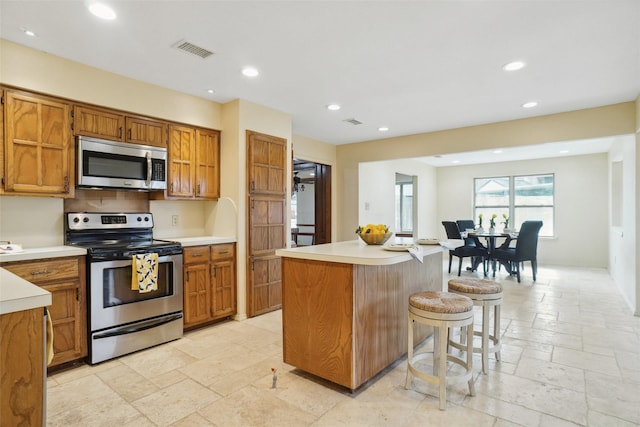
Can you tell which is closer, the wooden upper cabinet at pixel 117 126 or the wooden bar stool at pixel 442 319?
the wooden bar stool at pixel 442 319

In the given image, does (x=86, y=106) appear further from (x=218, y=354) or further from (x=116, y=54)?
(x=218, y=354)

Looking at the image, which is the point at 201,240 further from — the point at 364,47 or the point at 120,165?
the point at 364,47

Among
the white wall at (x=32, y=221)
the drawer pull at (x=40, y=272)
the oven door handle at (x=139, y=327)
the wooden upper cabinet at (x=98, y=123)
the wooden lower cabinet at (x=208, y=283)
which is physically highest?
the wooden upper cabinet at (x=98, y=123)

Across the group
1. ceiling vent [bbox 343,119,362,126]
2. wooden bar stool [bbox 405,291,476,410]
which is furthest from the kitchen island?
ceiling vent [bbox 343,119,362,126]

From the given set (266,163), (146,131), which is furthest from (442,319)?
(146,131)

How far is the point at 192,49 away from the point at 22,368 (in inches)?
93.8

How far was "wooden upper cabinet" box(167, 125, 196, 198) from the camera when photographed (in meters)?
3.50

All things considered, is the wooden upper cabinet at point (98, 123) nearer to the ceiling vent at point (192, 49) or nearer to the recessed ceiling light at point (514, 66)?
the ceiling vent at point (192, 49)

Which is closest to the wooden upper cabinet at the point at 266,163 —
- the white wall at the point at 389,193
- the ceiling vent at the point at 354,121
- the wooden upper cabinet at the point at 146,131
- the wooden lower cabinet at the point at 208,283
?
the wooden lower cabinet at the point at 208,283

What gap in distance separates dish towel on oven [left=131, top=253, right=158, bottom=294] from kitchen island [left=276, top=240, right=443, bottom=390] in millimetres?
1268

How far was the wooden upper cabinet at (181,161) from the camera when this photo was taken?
11.5 ft

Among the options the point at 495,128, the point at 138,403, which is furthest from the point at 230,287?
the point at 495,128

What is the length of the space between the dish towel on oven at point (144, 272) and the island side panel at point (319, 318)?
1.27 meters

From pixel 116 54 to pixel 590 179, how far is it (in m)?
8.75
